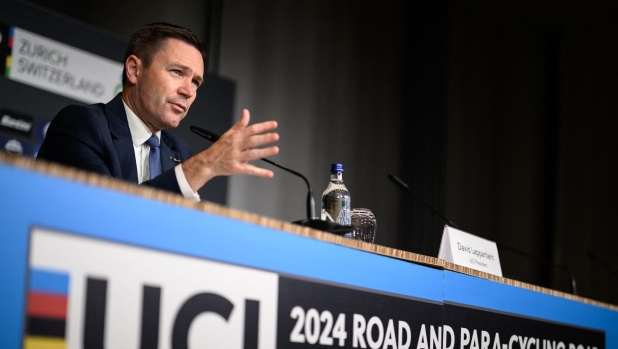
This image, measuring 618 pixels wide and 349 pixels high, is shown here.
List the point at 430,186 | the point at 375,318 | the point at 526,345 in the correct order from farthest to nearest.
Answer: the point at 430,186
the point at 526,345
the point at 375,318

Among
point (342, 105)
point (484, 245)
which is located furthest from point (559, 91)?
point (484, 245)

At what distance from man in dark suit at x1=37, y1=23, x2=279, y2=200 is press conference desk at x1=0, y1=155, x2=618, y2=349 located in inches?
9.8

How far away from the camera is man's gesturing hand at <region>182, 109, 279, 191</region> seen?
4.96ft

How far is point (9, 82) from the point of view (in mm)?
2740

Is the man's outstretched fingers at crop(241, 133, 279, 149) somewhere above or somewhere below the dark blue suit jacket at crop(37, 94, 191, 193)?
below

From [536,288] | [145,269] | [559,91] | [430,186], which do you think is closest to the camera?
[145,269]

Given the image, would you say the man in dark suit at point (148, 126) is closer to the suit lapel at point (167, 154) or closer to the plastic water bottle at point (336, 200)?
the suit lapel at point (167, 154)

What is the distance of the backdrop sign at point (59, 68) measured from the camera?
2773 millimetres

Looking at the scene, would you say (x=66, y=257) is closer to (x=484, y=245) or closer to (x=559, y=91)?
(x=484, y=245)

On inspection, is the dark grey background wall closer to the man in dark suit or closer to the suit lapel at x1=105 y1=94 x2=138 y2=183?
the man in dark suit

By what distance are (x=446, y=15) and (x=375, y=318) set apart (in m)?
3.86

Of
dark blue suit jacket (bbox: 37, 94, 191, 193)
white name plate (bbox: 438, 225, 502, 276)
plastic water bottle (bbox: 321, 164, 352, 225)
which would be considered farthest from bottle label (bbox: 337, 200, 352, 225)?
dark blue suit jacket (bbox: 37, 94, 191, 193)

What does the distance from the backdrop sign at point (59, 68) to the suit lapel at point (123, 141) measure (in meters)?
0.94

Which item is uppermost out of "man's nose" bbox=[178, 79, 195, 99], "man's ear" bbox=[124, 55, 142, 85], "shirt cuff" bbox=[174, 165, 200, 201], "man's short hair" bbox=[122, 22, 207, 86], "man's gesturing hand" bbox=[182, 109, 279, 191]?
"man's short hair" bbox=[122, 22, 207, 86]
